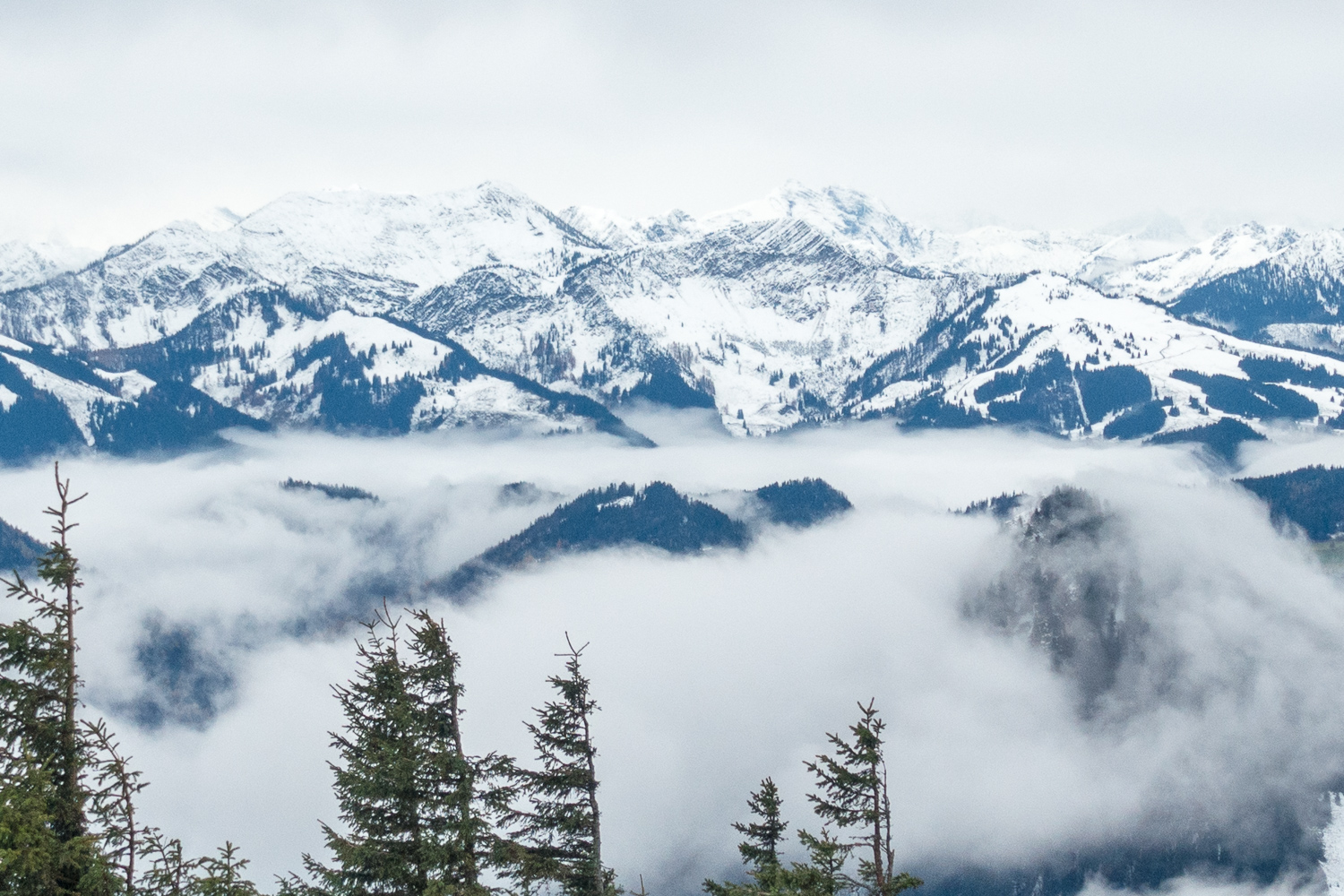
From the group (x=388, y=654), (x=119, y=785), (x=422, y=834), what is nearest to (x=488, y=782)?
(x=422, y=834)

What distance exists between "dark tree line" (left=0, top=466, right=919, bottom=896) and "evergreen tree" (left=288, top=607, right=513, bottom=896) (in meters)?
0.06

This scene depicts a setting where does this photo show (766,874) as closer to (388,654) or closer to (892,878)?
(892,878)

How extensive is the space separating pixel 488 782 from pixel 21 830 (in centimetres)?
1608

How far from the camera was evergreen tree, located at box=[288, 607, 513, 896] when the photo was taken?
39750 mm

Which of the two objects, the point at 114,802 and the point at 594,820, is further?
the point at 594,820

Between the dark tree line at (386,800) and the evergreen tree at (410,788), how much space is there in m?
0.06

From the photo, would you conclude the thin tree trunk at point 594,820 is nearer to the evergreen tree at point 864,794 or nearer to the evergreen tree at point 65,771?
the evergreen tree at point 864,794

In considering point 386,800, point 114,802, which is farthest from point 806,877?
point 114,802

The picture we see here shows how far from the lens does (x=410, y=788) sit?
132 feet

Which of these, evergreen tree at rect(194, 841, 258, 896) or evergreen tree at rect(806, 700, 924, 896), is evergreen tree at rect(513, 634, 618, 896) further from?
evergreen tree at rect(194, 841, 258, 896)

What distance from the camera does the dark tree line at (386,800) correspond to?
31.8 metres

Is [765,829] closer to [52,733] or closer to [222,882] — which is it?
[222,882]

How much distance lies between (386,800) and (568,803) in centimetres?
→ 768

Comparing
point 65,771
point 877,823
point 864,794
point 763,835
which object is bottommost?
point 763,835
